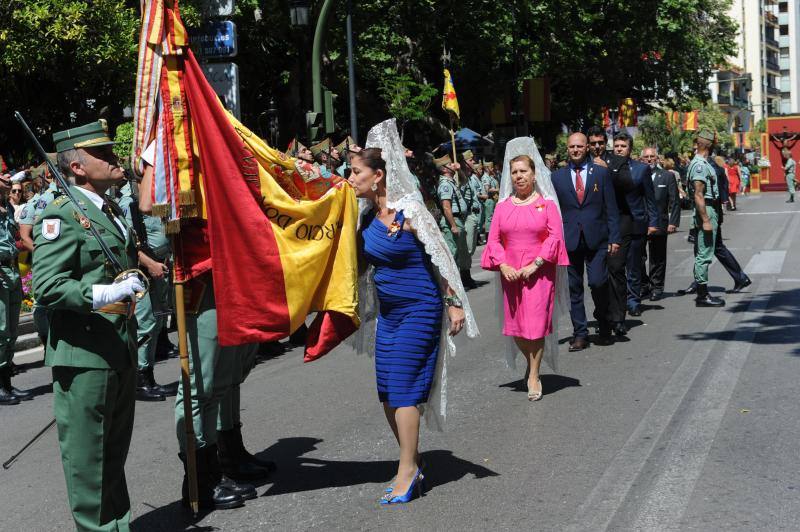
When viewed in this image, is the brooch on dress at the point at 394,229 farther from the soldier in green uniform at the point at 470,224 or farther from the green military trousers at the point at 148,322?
the soldier in green uniform at the point at 470,224

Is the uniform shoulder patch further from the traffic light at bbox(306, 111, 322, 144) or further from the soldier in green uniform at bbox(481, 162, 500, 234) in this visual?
the soldier in green uniform at bbox(481, 162, 500, 234)

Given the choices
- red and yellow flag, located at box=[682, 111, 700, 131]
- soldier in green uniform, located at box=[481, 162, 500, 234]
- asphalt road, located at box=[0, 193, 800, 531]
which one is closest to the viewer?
asphalt road, located at box=[0, 193, 800, 531]

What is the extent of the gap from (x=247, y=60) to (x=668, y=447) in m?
24.8

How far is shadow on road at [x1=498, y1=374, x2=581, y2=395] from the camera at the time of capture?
8102mm

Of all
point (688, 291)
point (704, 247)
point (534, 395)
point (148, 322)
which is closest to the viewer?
point (534, 395)

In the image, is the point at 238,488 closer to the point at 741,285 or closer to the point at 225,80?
the point at 225,80

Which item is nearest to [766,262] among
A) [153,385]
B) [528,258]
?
[528,258]

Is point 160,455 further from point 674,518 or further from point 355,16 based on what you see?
point 355,16

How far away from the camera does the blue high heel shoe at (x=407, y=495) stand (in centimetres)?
541

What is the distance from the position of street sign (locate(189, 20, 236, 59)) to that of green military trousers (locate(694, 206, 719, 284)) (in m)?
5.81

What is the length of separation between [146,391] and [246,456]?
9.31 feet

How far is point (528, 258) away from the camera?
8078 mm

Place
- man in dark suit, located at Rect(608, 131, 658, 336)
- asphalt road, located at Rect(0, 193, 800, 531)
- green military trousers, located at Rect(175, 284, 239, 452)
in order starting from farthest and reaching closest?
man in dark suit, located at Rect(608, 131, 658, 336) < green military trousers, located at Rect(175, 284, 239, 452) < asphalt road, located at Rect(0, 193, 800, 531)

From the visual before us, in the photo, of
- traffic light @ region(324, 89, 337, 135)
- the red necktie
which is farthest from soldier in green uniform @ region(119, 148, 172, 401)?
traffic light @ region(324, 89, 337, 135)
